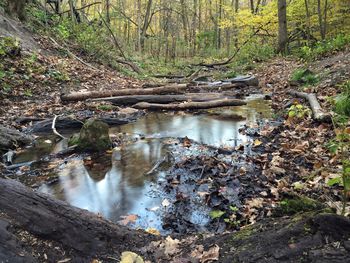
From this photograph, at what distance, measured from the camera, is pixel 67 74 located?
1284 centimetres

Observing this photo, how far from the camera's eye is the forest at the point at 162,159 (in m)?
2.53

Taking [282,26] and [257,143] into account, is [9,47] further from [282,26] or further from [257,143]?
[282,26]

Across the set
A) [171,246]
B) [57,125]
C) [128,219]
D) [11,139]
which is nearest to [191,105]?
[57,125]

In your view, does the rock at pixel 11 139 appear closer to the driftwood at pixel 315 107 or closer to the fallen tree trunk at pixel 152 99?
the fallen tree trunk at pixel 152 99

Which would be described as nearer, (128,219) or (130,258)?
(130,258)

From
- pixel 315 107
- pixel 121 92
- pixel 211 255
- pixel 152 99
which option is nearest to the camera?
pixel 211 255

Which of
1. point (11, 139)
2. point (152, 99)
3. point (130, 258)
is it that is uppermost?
point (152, 99)

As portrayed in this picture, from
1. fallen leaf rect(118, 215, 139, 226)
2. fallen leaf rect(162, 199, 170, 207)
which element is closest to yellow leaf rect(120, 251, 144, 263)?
fallen leaf rect(118, 215, 139, 226)

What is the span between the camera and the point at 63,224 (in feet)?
8.71

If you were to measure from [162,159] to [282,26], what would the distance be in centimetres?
1526

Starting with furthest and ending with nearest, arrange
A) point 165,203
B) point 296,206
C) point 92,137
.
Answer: point 92,137
point 165,203
point 296,206

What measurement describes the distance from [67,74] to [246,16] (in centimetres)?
1405

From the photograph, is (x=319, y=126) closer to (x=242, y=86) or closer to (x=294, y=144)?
(x=294, y=144)

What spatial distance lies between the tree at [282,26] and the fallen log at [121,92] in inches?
373
